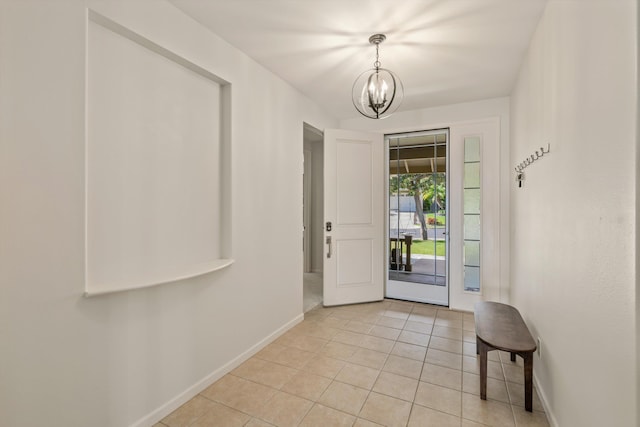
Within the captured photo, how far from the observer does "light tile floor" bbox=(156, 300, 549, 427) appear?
1.89m

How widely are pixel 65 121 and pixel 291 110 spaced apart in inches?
84.0

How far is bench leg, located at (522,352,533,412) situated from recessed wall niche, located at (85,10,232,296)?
6.79 feet

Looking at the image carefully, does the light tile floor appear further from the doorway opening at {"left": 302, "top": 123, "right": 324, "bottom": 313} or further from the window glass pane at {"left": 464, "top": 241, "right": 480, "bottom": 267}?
the doorway opening at {"left": 302, "top": 123, "right": 324, "bottom": 313}

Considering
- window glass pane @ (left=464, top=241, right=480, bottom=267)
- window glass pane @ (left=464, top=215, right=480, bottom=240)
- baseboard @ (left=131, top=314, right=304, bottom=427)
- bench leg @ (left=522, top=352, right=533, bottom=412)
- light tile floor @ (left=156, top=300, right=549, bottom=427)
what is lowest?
light tile floor @ (left=156, top=300, right=549, bottom=427)

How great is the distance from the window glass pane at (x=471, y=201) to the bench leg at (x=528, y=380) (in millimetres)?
2116

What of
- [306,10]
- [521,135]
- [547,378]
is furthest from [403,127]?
[547,378]

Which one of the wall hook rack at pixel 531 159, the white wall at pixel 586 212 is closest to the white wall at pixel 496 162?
the wall hook rack at pixel 531 159

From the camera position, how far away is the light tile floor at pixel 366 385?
1.89m

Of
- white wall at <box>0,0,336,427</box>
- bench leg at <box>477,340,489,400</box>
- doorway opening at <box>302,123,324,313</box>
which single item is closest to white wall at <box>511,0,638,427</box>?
bench leg at <box>477,340,489,400</box>

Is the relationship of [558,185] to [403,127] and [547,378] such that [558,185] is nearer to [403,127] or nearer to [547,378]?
[547,378]

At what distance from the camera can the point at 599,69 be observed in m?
1.19

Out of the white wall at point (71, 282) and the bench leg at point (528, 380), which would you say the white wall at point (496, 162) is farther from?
the white wall at point (71, 282)

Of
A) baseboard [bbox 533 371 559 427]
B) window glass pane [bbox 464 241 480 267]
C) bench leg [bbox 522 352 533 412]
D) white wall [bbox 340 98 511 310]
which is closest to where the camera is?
baseboard [bbox 533 371 559 427]

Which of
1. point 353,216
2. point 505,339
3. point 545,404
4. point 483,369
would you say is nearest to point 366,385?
point 483,369
